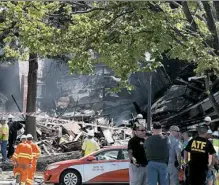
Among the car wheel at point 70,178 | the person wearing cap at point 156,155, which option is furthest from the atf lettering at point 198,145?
the car wheel at point 70,178

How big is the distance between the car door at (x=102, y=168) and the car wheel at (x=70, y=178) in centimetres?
24

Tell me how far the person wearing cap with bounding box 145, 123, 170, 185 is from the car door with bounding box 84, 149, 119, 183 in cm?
515

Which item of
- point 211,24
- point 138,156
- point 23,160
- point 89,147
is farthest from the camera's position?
point 89,147

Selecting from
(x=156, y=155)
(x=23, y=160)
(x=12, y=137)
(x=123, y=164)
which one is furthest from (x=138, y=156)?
(x=12, y=137)

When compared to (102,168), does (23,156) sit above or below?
above

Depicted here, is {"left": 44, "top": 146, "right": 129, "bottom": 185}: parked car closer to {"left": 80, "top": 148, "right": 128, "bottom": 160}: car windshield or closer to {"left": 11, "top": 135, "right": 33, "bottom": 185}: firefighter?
{"left": 80, "top": 148, "right": 128, "bottom": 160}: car windshield

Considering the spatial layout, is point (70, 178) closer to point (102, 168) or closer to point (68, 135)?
point (102, 168)

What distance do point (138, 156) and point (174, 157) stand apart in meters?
1.69

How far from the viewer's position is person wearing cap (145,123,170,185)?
1013cm

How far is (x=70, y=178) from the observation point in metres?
15.6

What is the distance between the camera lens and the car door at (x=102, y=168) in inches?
606

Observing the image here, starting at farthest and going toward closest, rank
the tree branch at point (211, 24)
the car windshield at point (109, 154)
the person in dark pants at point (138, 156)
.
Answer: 1. the car windshield at point (109, 154)
2. the tree branch at point (211, 24)
3. the person in dark pants at point (138, 156)

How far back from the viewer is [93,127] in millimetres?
28438

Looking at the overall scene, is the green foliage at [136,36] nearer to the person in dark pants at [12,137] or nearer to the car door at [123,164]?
the car door at [123,164]
